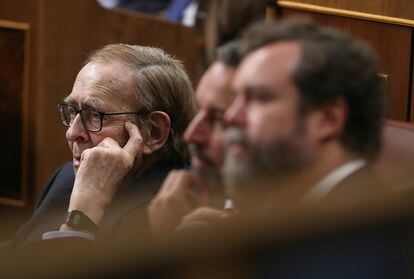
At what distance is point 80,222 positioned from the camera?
1.32m

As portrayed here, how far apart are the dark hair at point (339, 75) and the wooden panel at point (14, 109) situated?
226 cm

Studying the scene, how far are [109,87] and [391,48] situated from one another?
1.51ft

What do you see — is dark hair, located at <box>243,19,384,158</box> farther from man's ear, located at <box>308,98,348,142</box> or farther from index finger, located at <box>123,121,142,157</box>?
index finger, located at <box>123,121,142,157</box>

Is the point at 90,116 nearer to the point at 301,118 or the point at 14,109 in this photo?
the point at 301,118

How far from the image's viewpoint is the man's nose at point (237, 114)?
2.25ft

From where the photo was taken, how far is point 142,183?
135 cm

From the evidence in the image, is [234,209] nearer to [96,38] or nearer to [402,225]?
[402,225]

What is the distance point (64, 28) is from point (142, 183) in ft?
5.30

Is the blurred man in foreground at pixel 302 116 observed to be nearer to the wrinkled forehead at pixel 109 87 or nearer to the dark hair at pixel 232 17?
the dark hair at pixel 232 17

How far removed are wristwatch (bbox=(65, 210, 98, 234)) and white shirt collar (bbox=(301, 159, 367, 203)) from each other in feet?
2.23

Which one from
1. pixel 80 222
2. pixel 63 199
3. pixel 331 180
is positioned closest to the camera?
pixel 331 180

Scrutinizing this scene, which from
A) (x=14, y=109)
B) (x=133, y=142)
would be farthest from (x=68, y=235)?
(x=14, y=109)

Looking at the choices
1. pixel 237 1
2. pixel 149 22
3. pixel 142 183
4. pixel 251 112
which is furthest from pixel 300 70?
pixel 149 22

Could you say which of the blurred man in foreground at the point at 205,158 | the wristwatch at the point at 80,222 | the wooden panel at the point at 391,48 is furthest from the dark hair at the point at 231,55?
the wristwatch at the point at 80,222
